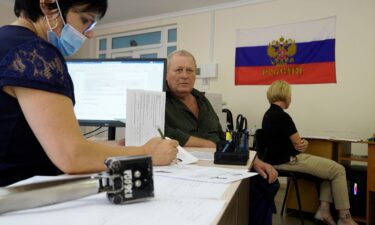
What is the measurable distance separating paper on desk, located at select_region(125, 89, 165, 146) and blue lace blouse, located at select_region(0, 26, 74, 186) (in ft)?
1.41

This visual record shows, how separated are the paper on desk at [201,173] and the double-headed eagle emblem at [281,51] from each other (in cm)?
335

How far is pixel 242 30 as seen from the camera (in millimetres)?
4316

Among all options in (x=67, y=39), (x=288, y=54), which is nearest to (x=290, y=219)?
(x=288, y=54)

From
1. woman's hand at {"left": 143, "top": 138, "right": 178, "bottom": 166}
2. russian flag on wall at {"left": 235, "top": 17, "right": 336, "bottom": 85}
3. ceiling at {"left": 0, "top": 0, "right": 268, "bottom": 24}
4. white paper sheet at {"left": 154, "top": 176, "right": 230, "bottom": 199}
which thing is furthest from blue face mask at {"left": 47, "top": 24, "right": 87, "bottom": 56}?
ceiling at {"left": 0, "top": 0, "right": 268, "bottom": 24}

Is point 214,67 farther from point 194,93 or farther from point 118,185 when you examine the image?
point 118,185

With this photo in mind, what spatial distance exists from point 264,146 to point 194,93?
1055 mm

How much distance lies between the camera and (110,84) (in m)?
1.44

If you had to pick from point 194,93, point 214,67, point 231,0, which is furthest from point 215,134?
point 231,0

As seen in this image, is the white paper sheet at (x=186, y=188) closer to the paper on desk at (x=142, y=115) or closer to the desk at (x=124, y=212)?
the desk at (x=124, y=212)

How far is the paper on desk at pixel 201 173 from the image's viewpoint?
764mm

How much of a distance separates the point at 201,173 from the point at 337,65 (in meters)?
3.38

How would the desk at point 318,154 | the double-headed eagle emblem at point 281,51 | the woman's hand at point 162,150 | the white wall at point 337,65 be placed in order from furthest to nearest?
the double-headed eagle emblem at point 281,51, the white wall at point 337,65, the desk at point 318,154, the woman's hand at point 162,150

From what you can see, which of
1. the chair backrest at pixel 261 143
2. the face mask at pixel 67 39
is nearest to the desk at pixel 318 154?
the chair backrest at pixel 261 143

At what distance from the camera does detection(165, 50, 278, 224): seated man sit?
156cm
